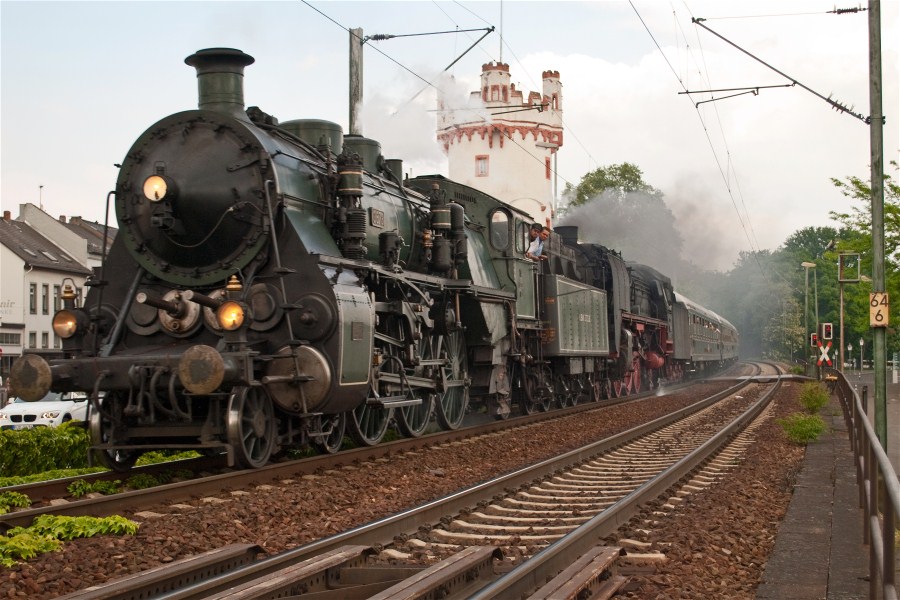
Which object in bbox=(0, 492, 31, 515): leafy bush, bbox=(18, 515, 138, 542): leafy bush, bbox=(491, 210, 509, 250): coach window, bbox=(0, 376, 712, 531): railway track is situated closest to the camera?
bbox=(18, 515, 138, 542): leafy bush

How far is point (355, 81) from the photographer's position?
1661 cm

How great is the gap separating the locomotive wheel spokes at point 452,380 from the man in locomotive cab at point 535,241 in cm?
295

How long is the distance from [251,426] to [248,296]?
132 centimetres

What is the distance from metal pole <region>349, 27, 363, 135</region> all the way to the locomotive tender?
342 cm

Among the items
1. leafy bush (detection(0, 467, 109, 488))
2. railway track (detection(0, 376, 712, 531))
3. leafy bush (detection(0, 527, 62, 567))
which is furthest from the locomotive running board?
leafy bush (detection(0, 527, 62, 567))

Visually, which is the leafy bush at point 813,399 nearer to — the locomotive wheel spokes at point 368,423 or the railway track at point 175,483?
the railway track at point 175,483

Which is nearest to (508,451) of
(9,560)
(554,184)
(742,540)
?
(742,540)

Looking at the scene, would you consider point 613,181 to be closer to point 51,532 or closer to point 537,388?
point 537,388

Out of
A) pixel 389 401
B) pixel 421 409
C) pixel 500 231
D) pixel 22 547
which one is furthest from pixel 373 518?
pixel 500 231

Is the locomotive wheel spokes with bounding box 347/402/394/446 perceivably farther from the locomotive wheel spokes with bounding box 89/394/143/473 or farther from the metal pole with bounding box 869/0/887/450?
the metal pole with bounding box 869/0/887/450

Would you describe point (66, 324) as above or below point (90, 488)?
above

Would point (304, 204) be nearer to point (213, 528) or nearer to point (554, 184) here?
point (213, 528)

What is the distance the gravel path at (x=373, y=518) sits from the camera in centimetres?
569

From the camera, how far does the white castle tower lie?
5609 centimetres
